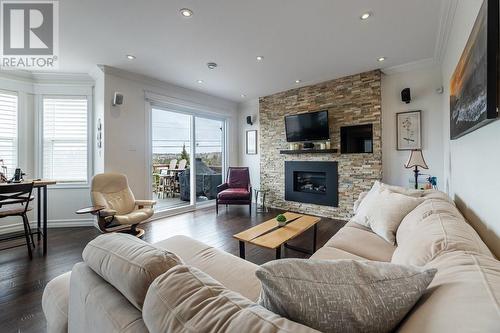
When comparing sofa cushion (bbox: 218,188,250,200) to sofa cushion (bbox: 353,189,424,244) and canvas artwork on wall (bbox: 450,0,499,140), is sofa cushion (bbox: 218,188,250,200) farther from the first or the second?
canvas artwork on wall (bbox: 450,0,499,140)

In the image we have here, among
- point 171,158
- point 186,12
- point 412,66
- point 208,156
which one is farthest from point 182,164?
point 412,66

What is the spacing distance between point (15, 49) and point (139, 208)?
2.56 m

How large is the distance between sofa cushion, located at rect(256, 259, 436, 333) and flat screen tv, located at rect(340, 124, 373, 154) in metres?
3.69

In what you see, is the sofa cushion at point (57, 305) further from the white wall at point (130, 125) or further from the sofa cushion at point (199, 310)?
the white wall at point (130, 125)

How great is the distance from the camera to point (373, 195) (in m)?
2.29

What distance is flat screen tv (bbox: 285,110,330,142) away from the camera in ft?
14.1

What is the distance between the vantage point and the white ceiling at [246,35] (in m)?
2.19

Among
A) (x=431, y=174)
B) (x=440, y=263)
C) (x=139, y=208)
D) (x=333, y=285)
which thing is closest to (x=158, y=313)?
(x=333, y=285)

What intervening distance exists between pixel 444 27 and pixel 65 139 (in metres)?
5.60

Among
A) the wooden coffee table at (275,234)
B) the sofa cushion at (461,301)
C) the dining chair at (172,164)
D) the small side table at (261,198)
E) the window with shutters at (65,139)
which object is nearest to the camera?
the sofa cushion at (461,301)

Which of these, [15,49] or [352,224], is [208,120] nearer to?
[15,49]

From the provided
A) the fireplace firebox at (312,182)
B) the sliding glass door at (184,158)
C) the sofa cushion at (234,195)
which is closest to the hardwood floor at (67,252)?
the sofa cushion at (234,195)

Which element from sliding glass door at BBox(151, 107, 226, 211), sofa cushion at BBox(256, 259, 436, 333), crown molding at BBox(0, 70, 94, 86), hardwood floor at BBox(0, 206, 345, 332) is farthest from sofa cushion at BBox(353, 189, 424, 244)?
crown molding at BBox(0, 70, 94, 86)

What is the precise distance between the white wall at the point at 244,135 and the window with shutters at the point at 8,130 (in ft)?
14.0
